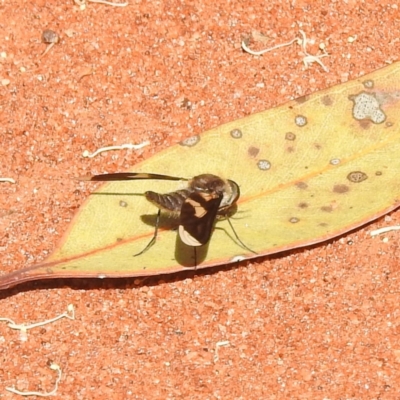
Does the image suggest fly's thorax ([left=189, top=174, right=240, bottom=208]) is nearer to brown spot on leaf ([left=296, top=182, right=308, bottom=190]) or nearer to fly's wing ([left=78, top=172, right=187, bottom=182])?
fly's wing ([left=78, top=172, right=187, bottom=182])

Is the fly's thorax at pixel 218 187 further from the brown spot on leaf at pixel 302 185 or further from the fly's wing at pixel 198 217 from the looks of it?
the brown spot on leaf at pixel 302 185

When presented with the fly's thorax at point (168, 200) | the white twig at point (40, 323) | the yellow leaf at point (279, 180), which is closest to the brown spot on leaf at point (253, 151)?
the yellow leaf at point (279, 180)

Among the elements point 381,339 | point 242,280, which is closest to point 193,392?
point 242,280

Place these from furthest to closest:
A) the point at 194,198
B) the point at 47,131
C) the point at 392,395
A: the point at 47,131, the point at 392,395, the point at 194,198

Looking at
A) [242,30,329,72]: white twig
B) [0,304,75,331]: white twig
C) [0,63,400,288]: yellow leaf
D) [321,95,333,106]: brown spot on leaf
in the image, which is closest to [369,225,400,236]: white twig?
[0,63,400,288]: yellow leaf

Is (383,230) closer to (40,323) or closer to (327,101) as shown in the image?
(327,101)

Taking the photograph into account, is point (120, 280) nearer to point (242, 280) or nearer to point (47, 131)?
point (242, 280)

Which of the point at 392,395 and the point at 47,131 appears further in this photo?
the point at 47,131
